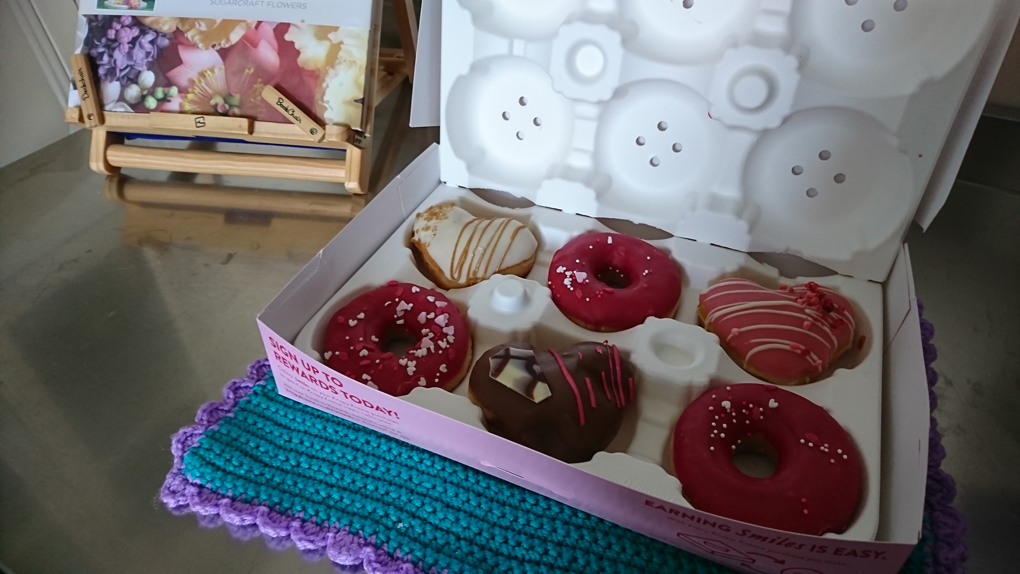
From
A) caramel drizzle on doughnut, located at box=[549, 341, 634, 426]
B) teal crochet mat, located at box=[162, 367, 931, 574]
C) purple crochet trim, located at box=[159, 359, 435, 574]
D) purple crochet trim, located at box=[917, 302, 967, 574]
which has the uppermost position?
caramel drizzle on doughnut, located at box=[549, 341, 634, 426]

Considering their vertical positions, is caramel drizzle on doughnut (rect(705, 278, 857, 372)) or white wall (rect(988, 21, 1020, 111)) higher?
white wall (rect(988, 21, 1020, 111))

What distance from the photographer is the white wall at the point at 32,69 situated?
1432 mm

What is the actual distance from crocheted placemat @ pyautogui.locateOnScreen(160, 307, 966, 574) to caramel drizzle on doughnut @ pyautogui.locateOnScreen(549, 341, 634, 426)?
4.7 inches

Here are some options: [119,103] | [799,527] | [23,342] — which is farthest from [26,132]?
[799,527]

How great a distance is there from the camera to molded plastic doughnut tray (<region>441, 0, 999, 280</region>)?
0.79 meters

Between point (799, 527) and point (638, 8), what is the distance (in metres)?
0.64

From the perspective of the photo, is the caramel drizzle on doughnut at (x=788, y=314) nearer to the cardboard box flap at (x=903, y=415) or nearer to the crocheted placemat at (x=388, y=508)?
the cardboard box flap at (x=903, y=415)

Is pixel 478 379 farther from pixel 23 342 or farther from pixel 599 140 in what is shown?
pixel 23 342

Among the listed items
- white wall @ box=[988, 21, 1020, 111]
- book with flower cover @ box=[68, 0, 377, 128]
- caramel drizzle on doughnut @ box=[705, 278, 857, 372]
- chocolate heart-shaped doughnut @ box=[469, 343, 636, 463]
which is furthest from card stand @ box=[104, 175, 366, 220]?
white wall @ box=[988, 21, 1020, 111]

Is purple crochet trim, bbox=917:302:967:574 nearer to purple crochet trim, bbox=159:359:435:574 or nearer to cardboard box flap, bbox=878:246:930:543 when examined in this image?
cardboard box flap, bbox=878:246:930:543

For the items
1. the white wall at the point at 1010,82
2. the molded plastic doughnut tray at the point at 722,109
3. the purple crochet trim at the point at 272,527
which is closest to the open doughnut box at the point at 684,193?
the molded plastic doughnut tray at the point at 722,109

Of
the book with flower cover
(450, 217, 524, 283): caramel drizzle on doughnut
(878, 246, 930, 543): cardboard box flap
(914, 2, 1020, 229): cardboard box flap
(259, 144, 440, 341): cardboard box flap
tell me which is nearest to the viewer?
(878, 246, 930, 543): cardboard box flap

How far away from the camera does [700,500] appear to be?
2.26 ft

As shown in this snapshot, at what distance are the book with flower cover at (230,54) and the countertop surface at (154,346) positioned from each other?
184 millimetres
